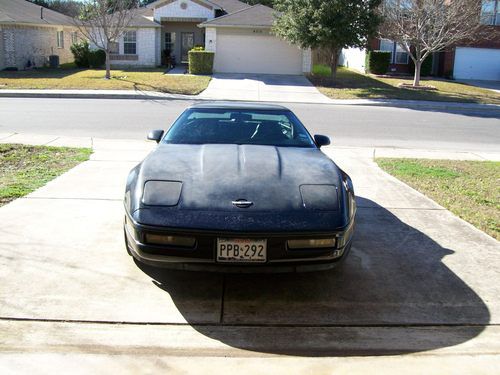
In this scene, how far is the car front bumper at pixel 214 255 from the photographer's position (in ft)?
12.7

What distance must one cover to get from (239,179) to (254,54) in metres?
29.8

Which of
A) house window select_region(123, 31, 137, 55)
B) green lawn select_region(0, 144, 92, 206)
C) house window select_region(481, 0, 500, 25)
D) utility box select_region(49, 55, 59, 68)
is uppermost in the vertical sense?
house window select_region(481, 0, 500, 25)

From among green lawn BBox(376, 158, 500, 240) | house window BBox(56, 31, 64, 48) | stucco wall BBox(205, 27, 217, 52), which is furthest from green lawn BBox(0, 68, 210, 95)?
green lawn BBox(376, 158, 500, 240)

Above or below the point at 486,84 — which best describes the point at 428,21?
above

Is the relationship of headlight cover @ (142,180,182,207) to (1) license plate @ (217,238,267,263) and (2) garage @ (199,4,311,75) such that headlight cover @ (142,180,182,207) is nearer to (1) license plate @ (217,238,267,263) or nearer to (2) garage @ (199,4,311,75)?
(1) license plate @ (217,238,267,263)

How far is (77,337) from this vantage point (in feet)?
11.7

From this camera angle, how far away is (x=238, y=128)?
228 inches

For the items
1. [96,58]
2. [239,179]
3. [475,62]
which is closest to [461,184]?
[239,179]

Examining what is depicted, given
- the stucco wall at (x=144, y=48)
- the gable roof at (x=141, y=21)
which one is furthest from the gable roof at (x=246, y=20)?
the stucco wall at (x=144, y=48)

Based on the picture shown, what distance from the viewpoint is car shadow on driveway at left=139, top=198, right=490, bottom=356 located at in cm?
365

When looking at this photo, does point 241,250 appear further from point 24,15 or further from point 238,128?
point 24,15

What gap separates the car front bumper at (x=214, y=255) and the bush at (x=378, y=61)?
32740 millimetres

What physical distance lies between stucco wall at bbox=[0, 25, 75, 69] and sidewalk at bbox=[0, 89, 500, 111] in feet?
33.6

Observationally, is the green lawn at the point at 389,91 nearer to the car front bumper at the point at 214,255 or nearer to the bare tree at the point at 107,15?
the bare tree at the point at 107,15
